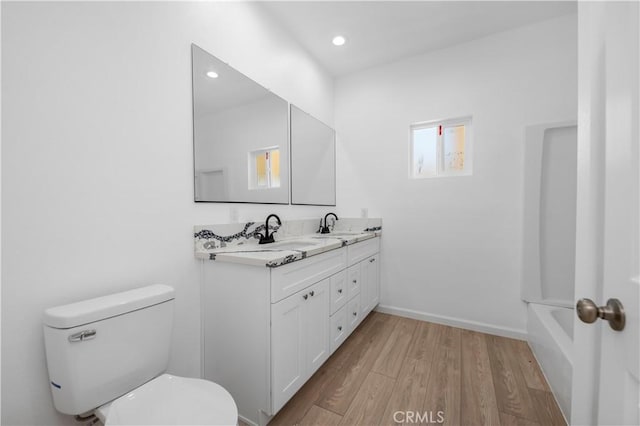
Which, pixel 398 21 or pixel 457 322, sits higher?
pixel 398 21

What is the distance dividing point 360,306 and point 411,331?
0.55 m

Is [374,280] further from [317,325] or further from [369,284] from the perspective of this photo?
[317,325]

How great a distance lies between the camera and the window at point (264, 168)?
191cm

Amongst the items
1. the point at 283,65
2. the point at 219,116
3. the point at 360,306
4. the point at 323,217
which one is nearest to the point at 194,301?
the point at 219,116

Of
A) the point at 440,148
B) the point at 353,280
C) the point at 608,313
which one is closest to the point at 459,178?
the point at 440,148

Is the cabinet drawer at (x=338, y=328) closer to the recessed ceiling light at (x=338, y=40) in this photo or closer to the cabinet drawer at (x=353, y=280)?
the cabinet drawer at (x=353, y=280)

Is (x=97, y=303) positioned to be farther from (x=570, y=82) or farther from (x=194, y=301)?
(x=570, y=82)

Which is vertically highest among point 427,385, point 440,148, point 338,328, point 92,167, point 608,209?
point 440,148

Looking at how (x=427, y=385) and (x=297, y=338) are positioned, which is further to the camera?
(x=427, y=385)

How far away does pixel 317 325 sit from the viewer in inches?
62.3

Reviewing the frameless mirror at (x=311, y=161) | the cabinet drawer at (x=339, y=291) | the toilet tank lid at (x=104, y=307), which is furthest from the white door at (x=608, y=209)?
the frameless mirror at (x=311, y=161)

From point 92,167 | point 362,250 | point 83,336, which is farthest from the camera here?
point 362,250

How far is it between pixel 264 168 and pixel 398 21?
1645 millimetres

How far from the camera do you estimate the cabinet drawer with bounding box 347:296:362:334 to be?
2.01 m
